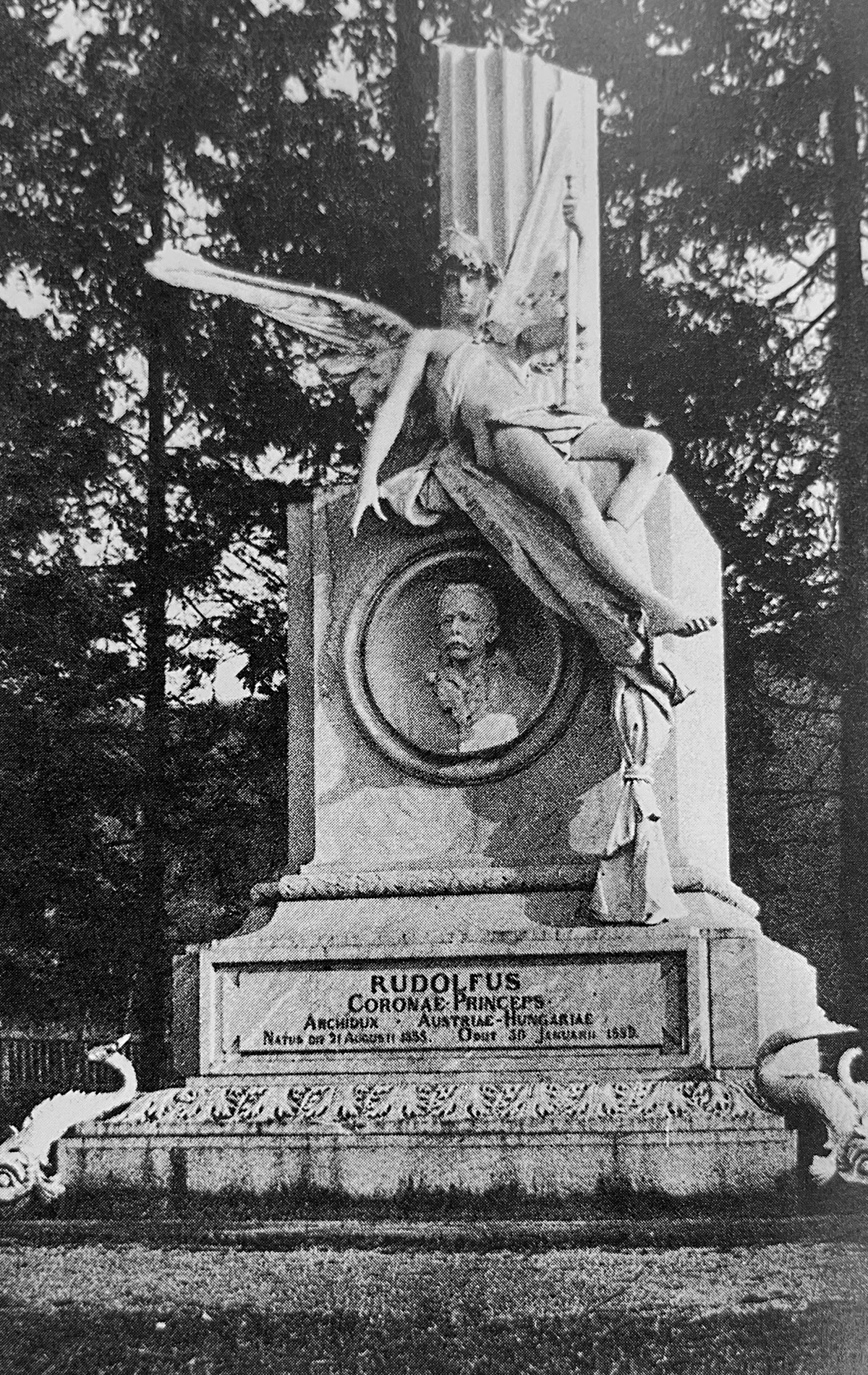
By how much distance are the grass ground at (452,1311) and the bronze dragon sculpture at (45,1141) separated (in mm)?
923

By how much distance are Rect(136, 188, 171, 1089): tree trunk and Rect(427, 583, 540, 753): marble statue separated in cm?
592

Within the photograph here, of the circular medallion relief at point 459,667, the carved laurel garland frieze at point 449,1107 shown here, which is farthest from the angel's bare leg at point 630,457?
the carved laurel garland frieze at point 449,1107

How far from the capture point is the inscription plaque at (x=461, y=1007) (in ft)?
23.8

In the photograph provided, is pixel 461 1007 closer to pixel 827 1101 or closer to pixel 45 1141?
pixel 827 1101

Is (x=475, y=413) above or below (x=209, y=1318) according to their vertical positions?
above

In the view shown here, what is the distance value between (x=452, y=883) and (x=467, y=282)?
2.99 m

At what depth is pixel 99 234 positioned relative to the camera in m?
15.4

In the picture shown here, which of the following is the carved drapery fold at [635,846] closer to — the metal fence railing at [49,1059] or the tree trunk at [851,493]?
the tree trunk at [851,493]

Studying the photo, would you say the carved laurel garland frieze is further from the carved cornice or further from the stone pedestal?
the carved cornice

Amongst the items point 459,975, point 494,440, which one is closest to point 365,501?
point 494,440

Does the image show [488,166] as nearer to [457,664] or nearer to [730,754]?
[457,664]

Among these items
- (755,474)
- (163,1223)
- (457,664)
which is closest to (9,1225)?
(163,1223)

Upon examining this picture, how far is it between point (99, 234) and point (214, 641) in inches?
146

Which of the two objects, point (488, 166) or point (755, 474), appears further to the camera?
point (755, 474)
